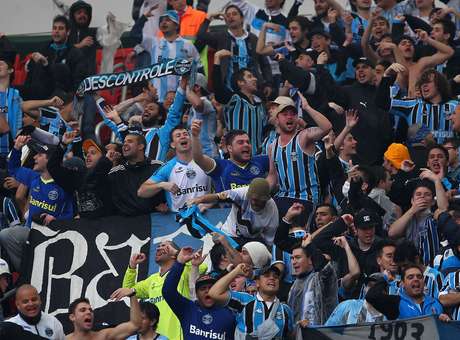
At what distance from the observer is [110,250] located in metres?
19.9

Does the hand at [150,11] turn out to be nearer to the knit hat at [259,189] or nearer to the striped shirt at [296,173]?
the striped shirt at [296,173]

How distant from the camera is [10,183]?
21.0m

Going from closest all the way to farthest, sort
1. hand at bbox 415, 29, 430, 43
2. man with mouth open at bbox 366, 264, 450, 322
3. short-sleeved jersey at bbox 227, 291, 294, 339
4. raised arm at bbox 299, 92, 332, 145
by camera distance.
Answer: man with mouth open at bbox 366, 264, 450, 322, short-sleeved jersey at bbox 227, 291, 294, 339, raised arm at bbox 299, 92, 332, 145, hand at bbox 415, 29, 430, 43

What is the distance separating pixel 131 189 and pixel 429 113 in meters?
3.31

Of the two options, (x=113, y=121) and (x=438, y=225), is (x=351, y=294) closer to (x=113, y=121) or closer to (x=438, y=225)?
(x=438, y=225)

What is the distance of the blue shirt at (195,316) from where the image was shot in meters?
16.9

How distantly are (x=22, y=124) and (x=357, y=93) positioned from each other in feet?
13.1

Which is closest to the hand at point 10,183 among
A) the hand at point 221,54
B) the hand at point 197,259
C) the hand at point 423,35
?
the hand at point 221,54

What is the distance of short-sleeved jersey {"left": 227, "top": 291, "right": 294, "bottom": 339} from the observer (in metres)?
16.9

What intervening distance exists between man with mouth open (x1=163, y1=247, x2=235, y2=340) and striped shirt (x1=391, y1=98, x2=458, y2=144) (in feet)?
14.7

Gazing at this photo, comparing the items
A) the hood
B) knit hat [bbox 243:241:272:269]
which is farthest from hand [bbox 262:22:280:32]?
knit hat [bbox 243:241:272:269]

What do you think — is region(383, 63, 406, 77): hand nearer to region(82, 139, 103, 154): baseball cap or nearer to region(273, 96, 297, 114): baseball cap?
region(273, 96, 297, 114): baseball cap

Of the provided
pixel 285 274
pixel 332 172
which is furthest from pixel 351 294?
pixel 332 172

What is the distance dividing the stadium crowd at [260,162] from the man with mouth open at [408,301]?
0.06 ft
